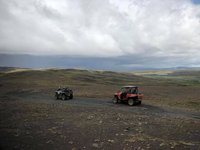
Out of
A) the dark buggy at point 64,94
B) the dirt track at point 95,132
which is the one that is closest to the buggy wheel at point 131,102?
the dirt track at point 95,132

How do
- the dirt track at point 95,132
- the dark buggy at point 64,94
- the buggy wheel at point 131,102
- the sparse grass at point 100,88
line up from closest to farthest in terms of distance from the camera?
the dirt track at point 95,132 → the buggy wheel at point 131,102 → the dark buggy at point 64,94 → the sparse grass at point 100,88

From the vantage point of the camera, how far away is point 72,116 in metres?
22.7

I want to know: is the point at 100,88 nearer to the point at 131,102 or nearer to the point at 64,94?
the point at 64,94

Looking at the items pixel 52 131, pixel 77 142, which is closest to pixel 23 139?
pixel 52 131

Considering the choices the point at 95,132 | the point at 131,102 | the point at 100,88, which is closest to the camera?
the point at 95,132

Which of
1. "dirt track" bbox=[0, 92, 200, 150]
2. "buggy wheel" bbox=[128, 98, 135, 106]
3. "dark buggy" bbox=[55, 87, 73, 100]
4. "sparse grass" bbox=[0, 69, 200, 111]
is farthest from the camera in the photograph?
"sparse grass" bbox=[0, 69, 200, 111]

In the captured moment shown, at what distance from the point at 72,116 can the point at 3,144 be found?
28.5 feet

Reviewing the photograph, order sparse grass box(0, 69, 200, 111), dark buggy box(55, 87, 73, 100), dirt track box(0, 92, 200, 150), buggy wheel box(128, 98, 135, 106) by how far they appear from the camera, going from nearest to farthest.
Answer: dirt track box(0, 92, 200, 150)
buggy wheel box(128, 98, 135, 106)
dark buggy box(55, 87, 73, 100)
sparse grass box(0, 69, 200, 111)

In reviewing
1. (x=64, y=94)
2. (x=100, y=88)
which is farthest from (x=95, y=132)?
(x=100, y=88)

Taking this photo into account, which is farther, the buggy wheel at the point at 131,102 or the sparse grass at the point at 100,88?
the sparse grass at the point at 100,88

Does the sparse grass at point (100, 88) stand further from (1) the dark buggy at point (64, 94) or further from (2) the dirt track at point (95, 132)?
(2) the dirt track at point (95, 132)

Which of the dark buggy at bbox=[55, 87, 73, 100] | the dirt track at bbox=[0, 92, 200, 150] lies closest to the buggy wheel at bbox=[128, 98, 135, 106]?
the dirt track at bbox=[0, 92, 200, 150]

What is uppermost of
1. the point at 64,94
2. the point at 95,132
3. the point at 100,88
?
the point at 64,94

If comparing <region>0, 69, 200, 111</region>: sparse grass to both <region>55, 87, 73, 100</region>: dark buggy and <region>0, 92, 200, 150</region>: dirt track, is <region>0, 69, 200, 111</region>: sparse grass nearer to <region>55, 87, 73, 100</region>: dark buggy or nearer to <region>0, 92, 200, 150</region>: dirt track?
<region>55, 87, 73, 100</region>: dark buggy
